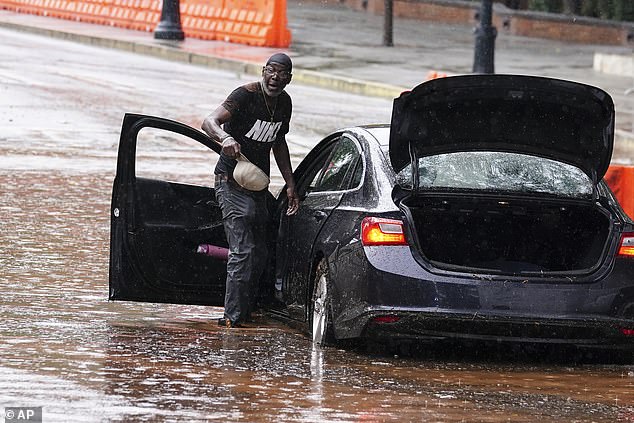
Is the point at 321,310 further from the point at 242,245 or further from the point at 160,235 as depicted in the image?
the point at 160,235

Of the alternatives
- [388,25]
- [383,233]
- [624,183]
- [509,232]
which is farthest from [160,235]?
[388,25]

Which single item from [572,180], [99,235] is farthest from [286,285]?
[99,235]

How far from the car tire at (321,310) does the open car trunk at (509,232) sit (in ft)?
1.82

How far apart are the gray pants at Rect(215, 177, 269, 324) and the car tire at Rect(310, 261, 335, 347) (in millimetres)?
576

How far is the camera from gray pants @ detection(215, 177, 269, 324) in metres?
9.41

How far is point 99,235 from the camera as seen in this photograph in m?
13.3

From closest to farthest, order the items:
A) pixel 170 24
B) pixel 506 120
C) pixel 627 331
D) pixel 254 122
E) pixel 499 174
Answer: pixel 627 331 < pixel 506 120 < pixel 499 174 < pixel 254 122 < pixel 170 24

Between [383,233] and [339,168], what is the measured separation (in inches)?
44.8

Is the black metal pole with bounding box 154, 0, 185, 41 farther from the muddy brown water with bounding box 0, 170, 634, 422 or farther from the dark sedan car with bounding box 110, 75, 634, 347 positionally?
the dark sedan car with bounding box 110, 75, 634, 347

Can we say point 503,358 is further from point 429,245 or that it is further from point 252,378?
point 252,378

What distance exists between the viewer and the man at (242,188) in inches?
371

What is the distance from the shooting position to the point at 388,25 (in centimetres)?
3581

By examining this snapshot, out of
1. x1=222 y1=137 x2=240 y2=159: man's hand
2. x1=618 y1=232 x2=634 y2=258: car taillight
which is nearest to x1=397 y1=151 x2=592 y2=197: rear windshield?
x1=618 y1=232 x2=634 y2=258: car taillight

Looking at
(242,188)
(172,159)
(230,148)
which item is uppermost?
(230,148)
